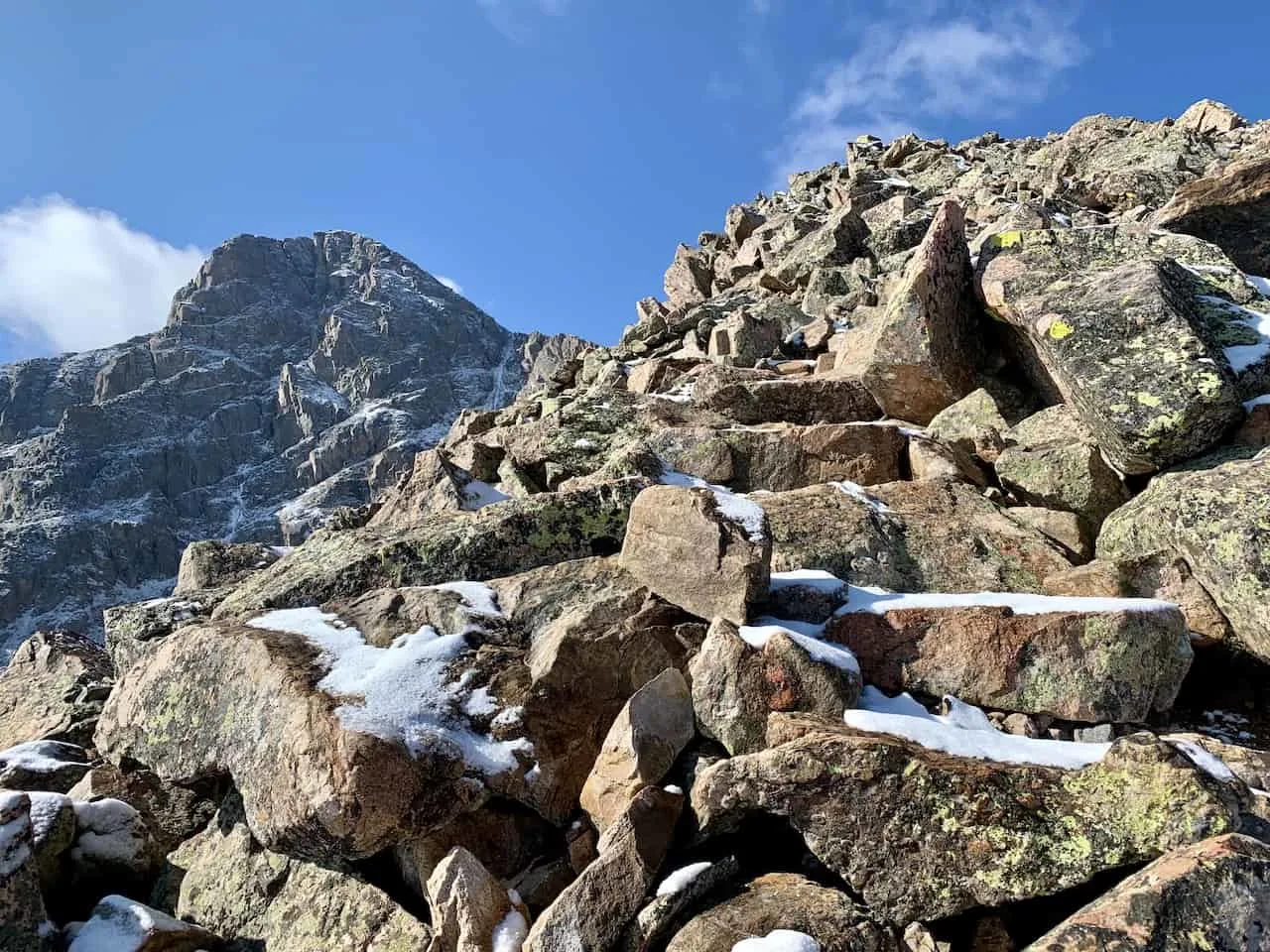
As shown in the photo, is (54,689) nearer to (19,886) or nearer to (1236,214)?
(19,886)

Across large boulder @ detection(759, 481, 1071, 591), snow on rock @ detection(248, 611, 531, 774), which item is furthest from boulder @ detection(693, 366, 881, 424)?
snow on rock @ detection(248, 611, 531, 774)

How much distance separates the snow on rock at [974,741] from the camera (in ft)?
20.0

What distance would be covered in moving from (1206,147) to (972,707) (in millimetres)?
40513

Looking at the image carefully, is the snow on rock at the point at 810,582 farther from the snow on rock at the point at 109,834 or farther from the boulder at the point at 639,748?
the snow on rock at the point at 109,834

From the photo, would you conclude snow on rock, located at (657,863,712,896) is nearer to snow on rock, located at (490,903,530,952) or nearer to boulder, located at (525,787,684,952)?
boulder, located at (525,787,684,952)

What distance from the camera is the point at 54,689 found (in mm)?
11320

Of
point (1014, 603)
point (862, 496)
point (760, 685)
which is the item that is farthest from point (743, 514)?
point (862, 496)

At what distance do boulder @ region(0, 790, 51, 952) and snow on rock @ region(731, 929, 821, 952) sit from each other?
19.7ft

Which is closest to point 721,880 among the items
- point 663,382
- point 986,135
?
point 663,382

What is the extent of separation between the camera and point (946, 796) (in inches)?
224

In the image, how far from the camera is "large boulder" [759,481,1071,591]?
1003cm

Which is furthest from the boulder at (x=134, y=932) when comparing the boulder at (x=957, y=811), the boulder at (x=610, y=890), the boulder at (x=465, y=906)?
the boulder at (x=957, y=811)

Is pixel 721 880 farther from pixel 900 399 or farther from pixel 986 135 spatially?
pixel 986 135

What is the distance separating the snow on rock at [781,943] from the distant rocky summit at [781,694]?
0.14 ft
